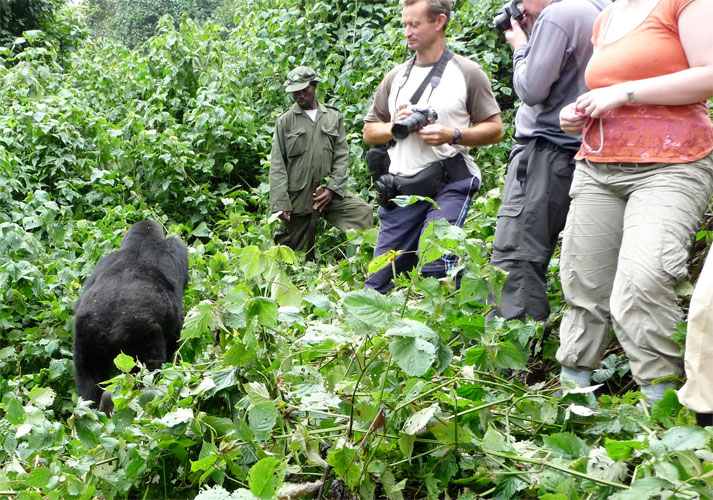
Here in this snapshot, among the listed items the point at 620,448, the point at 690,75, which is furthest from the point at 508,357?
the point at 690,75

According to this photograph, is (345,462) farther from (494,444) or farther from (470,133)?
(470,133)

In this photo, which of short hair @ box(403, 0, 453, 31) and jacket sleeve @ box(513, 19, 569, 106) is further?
short hair @ box(403, 0, 453, 31)

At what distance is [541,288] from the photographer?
2727 millimetres

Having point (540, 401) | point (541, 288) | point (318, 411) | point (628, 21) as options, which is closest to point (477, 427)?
point (540, 401)

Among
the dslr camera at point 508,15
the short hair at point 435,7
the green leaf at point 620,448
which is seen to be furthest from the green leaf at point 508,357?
the short hair at point 435,7

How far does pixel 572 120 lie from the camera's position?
7.93ft

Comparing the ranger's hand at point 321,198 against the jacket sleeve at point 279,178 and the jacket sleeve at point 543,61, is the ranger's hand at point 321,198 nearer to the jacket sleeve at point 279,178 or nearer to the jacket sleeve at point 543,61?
the jacket sleeve at point 279,178

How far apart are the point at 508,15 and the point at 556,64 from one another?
63 cm

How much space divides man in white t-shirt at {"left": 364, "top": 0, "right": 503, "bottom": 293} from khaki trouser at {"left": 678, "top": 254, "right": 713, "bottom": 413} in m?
1.74

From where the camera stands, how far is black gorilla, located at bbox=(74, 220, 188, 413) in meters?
3.41

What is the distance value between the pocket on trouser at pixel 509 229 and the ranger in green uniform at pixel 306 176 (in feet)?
11.9

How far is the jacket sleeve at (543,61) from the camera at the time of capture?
8.65 ft

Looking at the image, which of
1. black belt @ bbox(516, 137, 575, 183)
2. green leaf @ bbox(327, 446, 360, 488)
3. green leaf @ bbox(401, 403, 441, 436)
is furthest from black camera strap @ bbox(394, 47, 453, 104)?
green leaf @ bbox(327, 446, 360, 488)

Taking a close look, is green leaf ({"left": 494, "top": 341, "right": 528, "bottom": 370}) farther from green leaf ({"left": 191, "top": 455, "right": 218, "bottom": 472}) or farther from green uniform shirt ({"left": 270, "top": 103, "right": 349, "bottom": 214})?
green uniform shirt ({"left": 270, "top": 103, "right": 349, "bottom": 214})
